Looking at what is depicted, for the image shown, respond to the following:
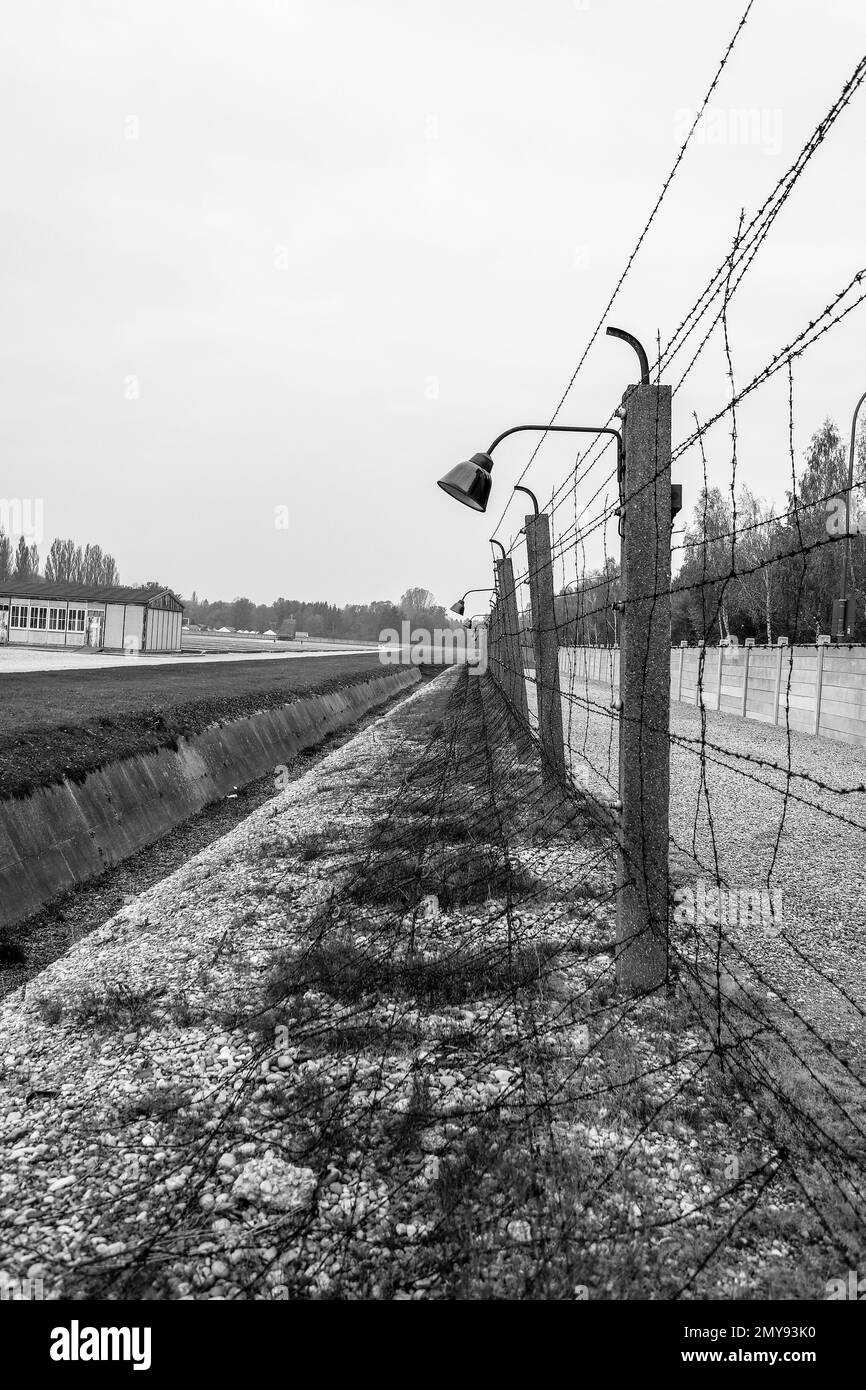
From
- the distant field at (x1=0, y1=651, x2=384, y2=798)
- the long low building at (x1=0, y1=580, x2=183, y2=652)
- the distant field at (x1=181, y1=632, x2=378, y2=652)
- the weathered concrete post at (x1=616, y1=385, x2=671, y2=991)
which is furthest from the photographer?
the distant field at (x1=181, y1=632, x2=378, y2=652)

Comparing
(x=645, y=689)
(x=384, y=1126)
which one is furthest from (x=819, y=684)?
(x=384, y=1126)

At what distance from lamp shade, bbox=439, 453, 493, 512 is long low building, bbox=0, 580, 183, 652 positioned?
1949 inches

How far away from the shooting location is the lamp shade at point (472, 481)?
6293mm

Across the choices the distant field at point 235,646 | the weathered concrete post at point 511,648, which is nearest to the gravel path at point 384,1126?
the weathered concrete post at point 511,648

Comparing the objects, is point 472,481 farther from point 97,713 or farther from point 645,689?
point 97,713

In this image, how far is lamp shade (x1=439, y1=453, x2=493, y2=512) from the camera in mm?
6293

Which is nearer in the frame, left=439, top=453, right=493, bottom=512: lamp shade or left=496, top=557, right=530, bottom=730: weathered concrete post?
left=439, top=453, right=493, bottom=512: lamp shade

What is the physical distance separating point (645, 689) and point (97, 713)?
1087cm

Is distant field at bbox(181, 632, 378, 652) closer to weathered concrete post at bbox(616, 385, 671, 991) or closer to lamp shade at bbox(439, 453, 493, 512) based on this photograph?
lamp shade at bbox(439, 453, 493, 512)

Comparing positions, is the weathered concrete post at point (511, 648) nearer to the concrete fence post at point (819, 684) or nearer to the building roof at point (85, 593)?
the concrete fence post at point (819, 684)

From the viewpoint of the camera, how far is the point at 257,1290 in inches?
110

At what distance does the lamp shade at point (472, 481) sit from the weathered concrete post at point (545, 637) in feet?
14.6

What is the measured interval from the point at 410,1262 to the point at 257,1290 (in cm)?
47

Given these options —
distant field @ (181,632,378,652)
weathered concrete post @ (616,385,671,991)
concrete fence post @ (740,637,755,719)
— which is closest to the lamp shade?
weathered concrete post @ (616,385,671,991)
